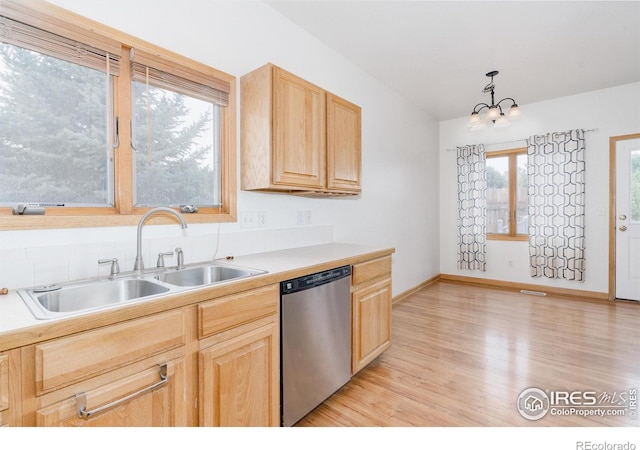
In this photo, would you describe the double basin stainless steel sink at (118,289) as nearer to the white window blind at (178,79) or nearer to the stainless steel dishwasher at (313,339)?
the stainless steel dishwasher at (313,339)

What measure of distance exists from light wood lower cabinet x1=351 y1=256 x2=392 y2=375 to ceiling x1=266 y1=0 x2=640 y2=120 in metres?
2.01

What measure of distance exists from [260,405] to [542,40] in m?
3.78

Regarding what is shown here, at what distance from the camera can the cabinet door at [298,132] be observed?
2.04 m

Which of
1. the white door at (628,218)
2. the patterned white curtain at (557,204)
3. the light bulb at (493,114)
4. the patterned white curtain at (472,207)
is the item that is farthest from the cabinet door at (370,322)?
the white door at (628,218)

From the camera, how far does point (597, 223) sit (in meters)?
4.14

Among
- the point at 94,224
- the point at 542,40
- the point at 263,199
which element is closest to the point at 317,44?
the point at 263,199

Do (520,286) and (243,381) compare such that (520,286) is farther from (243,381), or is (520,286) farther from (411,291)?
(243,381)

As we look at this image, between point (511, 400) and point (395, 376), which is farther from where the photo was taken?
point (395, 376)

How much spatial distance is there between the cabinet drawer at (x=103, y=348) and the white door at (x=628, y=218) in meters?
5.28

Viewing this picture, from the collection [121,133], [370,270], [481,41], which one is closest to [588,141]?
[481,41]

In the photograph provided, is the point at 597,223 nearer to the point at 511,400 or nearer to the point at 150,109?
the point at 511,400

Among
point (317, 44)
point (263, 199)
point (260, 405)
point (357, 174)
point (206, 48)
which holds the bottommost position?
point (260, 405)

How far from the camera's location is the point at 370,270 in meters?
2.25

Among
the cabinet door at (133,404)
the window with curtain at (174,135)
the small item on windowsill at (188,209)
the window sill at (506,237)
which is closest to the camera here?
the cabinet door at (133,404)
